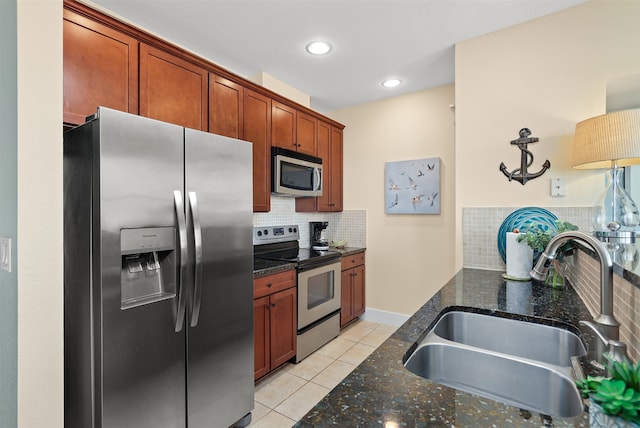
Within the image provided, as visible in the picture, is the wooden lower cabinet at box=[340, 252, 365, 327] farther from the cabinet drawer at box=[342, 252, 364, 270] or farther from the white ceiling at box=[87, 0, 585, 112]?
the white ceiling at box=[87, 0, 585, 112]

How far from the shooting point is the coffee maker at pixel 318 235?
3447 millimetres

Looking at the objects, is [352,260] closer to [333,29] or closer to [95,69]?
[333,29]

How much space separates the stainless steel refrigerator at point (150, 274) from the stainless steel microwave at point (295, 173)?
920 millimetres

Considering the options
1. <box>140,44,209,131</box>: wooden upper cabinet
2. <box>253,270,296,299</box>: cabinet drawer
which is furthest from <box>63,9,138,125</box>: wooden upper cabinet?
<box>253,270,296,299</box>: cabinet drawer

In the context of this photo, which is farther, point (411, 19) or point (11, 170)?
point (411, 19)

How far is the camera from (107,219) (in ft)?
4.25

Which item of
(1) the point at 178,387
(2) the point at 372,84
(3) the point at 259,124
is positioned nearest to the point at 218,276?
(1) the point at 178,387

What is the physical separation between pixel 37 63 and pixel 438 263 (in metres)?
3.22

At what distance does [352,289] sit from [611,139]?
2481 millimetres

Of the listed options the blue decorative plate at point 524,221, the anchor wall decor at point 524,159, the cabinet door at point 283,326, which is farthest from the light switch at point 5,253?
the anchor wall decor at point 524,159

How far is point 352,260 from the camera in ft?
11.1

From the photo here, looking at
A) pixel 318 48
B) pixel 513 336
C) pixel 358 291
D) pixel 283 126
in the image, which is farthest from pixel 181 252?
pixel 358 291

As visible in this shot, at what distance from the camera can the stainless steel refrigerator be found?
130 cm

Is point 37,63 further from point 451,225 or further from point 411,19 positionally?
point 451,225
